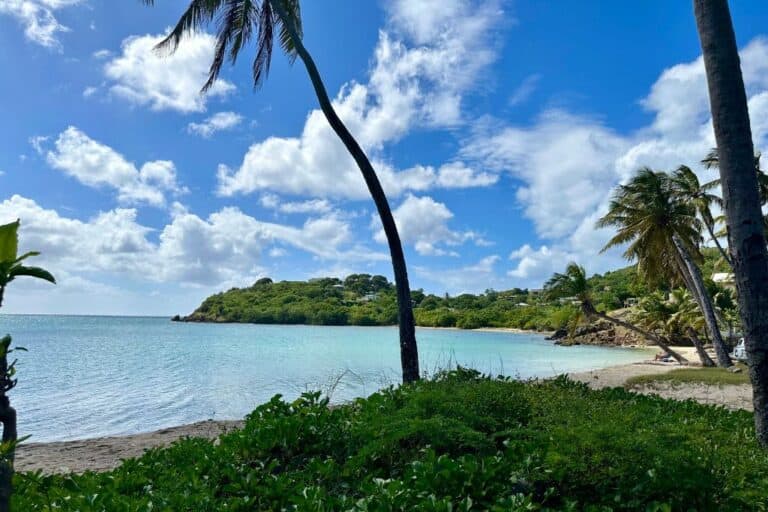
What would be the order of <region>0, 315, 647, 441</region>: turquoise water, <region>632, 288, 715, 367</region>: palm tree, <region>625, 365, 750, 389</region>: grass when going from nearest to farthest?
<region>0, 315, 647, 441</region>: turquoise water < <region>625, 365, 750, 389</region>: grass < <region>632, 288, 715, 367</region>: palm tree

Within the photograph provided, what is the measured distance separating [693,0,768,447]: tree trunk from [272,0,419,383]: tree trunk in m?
4.62

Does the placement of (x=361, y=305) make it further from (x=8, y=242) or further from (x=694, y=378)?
(x=8, y=242)

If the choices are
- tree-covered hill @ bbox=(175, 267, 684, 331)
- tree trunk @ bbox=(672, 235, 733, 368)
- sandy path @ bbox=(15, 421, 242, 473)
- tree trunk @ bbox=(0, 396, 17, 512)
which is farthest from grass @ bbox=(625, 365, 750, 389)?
tree-covered hill @ bbox=(175, 267, 684, 331)

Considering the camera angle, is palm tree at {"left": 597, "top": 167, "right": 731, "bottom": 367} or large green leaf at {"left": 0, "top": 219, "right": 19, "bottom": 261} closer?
large green leaf at {"left": 0, "top": 219, "right": 19, "bottom": 261}

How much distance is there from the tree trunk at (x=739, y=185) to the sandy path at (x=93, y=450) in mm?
5969

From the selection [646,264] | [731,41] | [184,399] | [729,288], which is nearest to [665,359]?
[646,264]

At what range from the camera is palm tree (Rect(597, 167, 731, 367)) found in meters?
19.4

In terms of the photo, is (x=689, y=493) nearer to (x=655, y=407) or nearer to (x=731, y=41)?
(x=655, y=407)

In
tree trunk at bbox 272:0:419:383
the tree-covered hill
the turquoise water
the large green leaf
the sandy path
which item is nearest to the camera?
the large green leaf

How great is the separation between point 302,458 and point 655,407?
3459 millimetres

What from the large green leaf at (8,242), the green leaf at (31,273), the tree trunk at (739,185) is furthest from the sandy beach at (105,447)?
the large green leaf at (8,242)

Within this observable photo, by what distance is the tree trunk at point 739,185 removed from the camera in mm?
4207

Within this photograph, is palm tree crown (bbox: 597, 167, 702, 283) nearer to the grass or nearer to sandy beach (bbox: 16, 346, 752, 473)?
the grass

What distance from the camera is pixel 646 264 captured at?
71.5 ft
